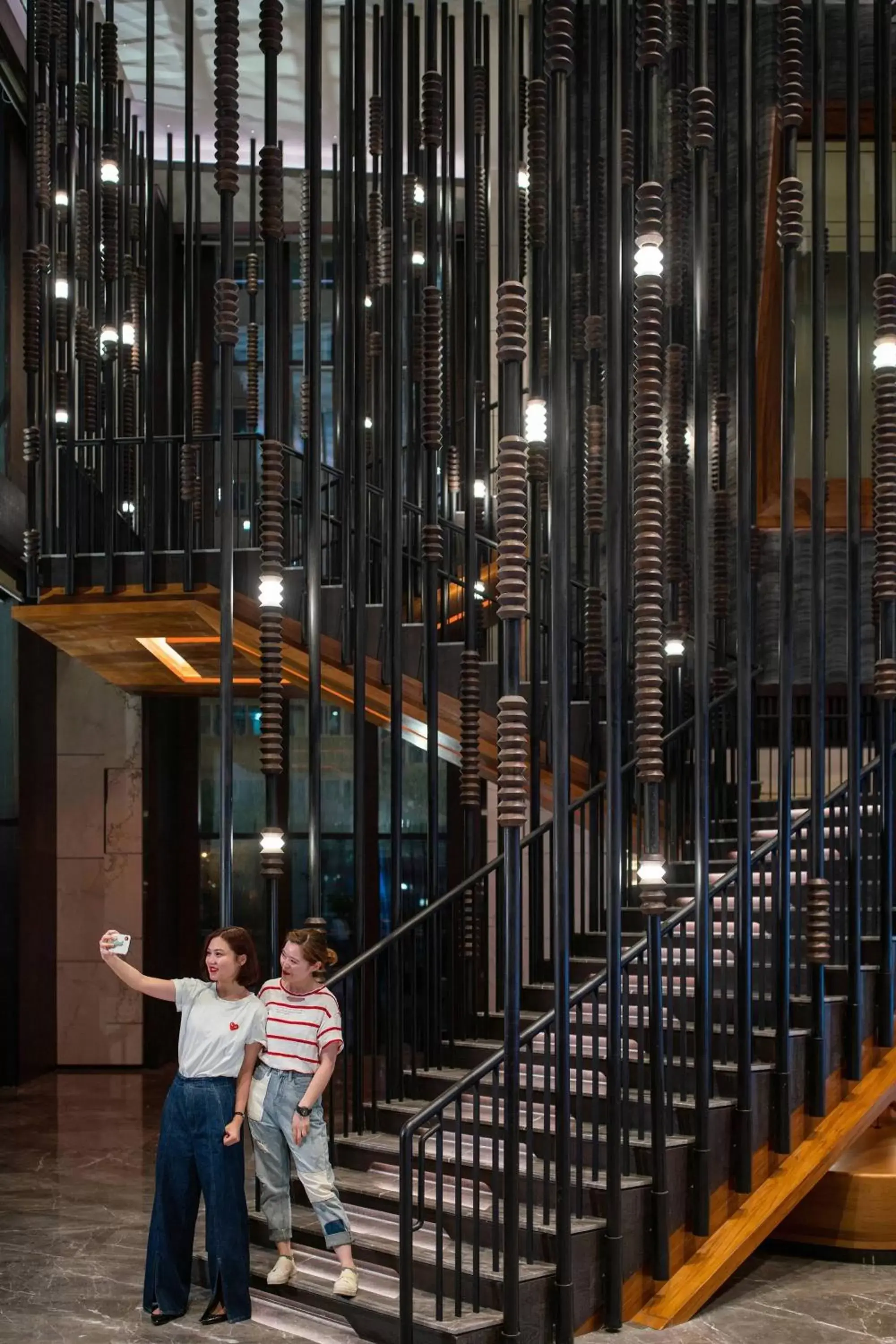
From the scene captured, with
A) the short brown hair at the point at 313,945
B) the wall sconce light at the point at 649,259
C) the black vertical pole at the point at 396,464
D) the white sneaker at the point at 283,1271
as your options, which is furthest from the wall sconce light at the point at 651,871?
the wall sconce light at the point at 649,259

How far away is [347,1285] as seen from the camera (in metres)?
5.32

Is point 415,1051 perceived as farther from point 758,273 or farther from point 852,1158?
point 758,273

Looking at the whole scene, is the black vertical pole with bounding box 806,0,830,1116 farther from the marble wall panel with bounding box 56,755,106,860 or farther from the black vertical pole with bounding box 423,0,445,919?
the marble wall panel with bounding box 56,755,106,860

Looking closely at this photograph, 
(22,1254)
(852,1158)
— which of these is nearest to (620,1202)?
(852,1158)

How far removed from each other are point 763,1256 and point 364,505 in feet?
12.7

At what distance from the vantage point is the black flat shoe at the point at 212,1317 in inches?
212

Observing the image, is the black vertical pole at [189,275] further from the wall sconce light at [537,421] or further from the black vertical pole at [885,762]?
the black vertical pole at [885,762]

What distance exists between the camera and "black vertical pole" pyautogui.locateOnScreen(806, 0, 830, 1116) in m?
6.08

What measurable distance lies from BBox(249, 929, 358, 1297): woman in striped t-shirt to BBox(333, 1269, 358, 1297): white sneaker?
139 millimetres

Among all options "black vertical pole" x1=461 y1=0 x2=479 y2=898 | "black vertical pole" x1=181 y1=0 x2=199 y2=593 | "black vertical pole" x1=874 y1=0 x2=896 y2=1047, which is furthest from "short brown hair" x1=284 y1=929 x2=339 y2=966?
"black vertical pole" x1=181 y1=0 x2=199 y2=593

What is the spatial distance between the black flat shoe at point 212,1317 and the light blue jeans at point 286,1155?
36 centimetres

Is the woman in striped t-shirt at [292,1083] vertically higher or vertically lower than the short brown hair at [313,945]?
lower

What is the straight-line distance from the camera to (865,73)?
1010cm

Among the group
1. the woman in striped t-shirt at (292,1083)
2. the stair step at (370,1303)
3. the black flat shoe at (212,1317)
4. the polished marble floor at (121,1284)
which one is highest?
the woman in striped t-shirt at (292,1083)
